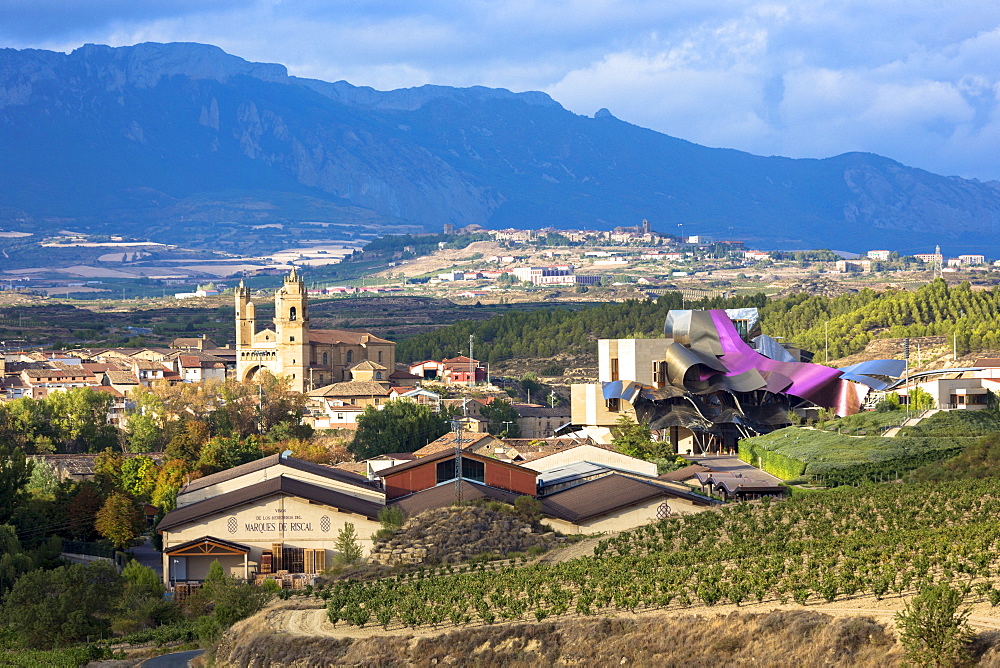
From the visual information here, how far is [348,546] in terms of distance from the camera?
168 ft

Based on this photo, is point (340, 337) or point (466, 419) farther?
point (340, 337)

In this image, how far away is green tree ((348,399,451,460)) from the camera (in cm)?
9069

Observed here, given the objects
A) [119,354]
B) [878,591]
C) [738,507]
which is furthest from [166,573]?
[119,354]

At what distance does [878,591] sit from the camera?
32.4m

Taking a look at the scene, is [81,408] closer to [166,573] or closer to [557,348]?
[166,573]

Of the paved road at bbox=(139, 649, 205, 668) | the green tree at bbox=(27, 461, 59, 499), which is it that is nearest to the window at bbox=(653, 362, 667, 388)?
the green tree at bbox=(27, 461, 59, 499)

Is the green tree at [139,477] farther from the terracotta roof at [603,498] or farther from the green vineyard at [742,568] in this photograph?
the green vineyard at [742,568]

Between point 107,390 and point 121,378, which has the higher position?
point 121,378

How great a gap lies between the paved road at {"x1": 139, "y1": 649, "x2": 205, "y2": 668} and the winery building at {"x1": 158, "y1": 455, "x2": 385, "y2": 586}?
10.6 m

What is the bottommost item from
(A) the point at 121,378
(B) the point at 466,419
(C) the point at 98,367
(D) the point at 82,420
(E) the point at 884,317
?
(B) the point at 466,419

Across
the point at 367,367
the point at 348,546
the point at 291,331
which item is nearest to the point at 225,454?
the point at 348,546

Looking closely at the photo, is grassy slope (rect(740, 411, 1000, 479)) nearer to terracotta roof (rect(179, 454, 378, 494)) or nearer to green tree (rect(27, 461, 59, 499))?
terracotta roof (rect(179, 454, 378, 494))

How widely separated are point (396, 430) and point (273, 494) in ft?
127

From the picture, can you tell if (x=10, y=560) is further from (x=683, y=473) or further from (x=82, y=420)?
(x=82, y=420)
